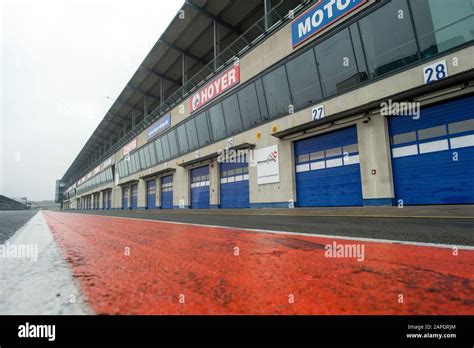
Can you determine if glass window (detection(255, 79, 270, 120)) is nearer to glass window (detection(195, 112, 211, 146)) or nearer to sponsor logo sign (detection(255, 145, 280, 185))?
sponsor logo sign (detection(255, 145, 280, 185))

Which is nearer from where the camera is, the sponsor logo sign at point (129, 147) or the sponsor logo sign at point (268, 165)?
the sponsor logo sign at point (268, 165)

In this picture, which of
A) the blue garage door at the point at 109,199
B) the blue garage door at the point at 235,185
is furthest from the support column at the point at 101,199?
the blue garage door at the point at 235,185

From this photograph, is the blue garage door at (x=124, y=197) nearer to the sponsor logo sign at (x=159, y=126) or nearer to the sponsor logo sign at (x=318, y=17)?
the sponsor logo sign at (x=159, y=126)

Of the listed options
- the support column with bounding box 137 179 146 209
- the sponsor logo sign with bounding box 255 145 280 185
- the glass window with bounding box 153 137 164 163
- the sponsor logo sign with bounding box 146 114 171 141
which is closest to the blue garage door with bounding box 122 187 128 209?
the support column with bounding box 137 179 146 209

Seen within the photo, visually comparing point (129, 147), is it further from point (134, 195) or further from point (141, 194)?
point (141, 194)

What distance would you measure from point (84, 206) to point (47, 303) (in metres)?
66.6

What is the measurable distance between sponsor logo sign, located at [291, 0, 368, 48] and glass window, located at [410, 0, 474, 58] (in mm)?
2079

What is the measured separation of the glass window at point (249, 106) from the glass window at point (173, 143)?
8370 mm

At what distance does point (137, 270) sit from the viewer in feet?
4.54

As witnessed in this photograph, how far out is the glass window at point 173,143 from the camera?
2047cm

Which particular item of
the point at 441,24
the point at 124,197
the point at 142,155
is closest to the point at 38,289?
the point at 441,24

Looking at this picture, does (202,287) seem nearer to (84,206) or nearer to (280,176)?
(280,176)

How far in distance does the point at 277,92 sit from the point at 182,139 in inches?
388

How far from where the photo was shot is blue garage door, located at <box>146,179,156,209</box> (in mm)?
23703
